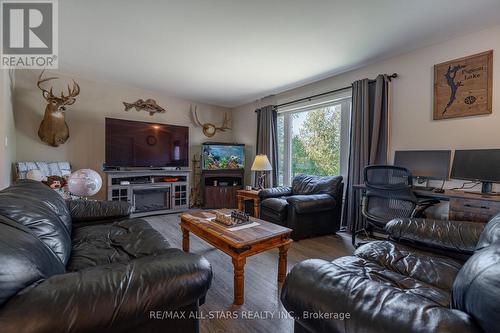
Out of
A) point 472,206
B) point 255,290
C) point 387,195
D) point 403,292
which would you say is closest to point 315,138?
point 387,195

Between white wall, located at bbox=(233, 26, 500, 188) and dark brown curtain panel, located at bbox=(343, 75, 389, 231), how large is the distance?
12cm

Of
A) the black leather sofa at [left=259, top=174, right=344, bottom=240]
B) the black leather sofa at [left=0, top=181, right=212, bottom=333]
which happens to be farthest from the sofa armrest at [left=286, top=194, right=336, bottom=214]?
the black leather sofa at [left=0, top=181, right=212, bottom=333]

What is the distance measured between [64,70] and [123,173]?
71.2 inches

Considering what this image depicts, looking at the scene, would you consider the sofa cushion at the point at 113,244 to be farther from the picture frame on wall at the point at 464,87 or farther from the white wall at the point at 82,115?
the picture frame on wall at the point at 464,87

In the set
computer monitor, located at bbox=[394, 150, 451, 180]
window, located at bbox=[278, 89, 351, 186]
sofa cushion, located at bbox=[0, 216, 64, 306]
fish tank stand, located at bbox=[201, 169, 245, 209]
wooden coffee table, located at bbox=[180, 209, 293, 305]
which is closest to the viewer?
sofa cushion, located at bbox=[0, 216, 64, 306]

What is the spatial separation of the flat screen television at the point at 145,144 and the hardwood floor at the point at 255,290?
1.83 m

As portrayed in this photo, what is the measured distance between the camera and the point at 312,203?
120 inches

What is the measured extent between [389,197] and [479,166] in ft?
2.66

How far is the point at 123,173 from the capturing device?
4.06 meters

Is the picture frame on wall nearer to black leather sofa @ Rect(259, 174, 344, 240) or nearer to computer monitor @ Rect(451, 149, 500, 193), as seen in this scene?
computer monitor @ Rect(451, 149, 500, 193)

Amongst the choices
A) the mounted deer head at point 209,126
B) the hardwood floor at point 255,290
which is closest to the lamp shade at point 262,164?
the hardwood floor at point 255,290

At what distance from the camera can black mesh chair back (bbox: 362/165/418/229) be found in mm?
2307

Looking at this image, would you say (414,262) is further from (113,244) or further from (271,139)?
(271,139)

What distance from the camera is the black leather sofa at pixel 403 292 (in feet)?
2.01
